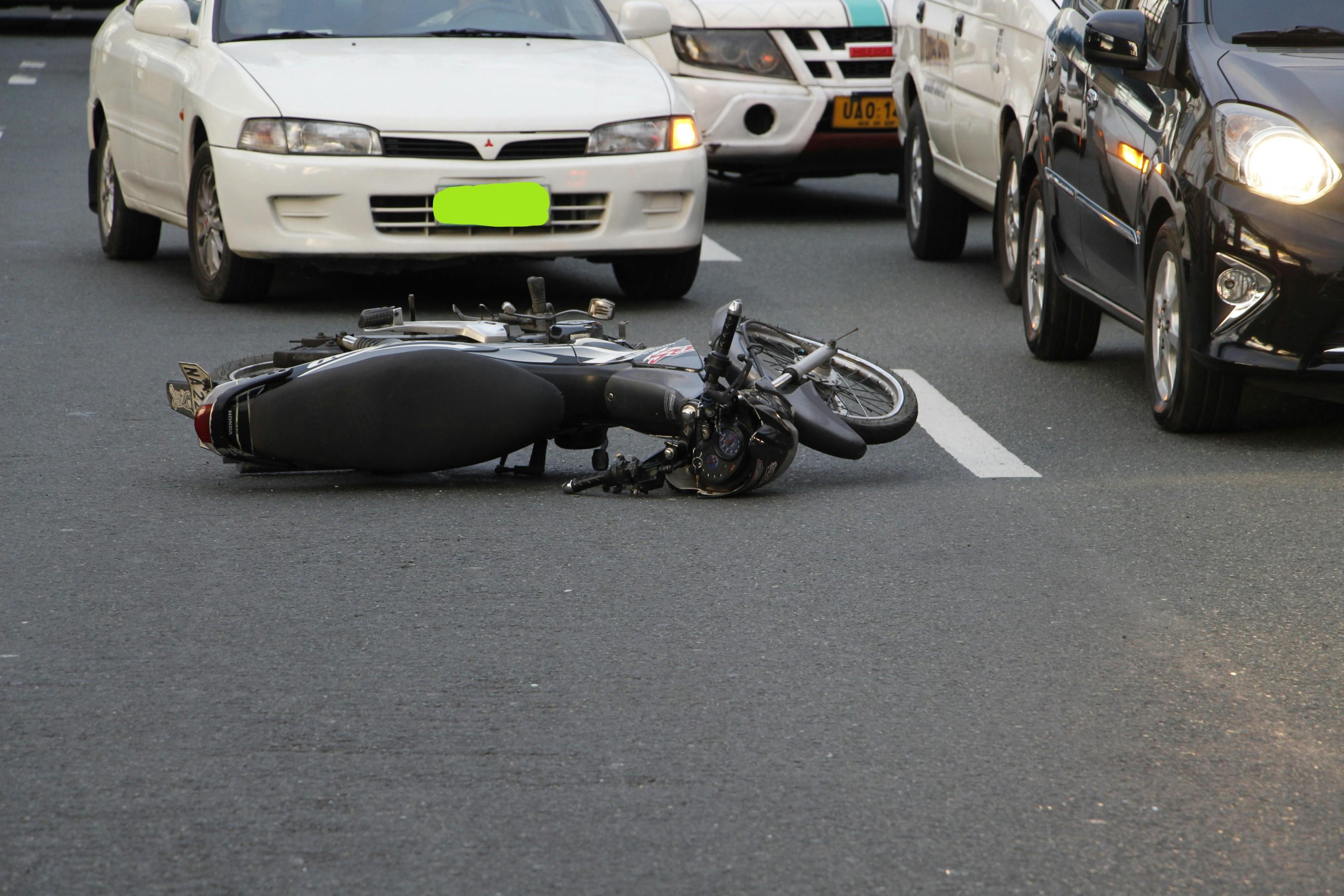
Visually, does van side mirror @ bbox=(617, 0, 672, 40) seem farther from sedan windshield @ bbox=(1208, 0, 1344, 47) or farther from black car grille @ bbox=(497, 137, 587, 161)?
sedan windshield @ bbox=(1208, 0, 1344, 47)

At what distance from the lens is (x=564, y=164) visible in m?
8.48

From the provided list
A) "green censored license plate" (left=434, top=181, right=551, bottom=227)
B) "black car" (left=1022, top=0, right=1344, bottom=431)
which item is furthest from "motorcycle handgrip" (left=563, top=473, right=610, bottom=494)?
"green censored license plate" (left=434, top=181, right=551, bottom=227)

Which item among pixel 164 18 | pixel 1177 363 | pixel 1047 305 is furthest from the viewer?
pixel 164 18

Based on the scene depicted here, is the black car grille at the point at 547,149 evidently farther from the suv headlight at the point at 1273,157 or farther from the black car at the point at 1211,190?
the suv headlight at the point at 1273,157

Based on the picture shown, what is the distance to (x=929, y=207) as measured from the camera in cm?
1075

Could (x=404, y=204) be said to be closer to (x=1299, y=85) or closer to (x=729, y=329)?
(x=729, y=329)

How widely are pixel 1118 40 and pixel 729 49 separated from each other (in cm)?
586

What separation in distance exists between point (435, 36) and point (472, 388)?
13.9 ft

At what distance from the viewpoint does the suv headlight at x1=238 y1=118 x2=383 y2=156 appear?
27.2ft

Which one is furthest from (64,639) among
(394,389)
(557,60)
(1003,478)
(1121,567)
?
(557,60)

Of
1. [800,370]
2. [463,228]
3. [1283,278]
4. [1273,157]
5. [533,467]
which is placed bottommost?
[463,228]

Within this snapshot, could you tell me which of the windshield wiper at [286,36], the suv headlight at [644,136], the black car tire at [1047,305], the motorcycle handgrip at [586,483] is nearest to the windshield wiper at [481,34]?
the windshield wiper at [286,36]

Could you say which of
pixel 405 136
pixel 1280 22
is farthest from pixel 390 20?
pixel 1280 22

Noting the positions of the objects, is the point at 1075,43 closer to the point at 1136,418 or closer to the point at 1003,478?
the point at 1136,418
